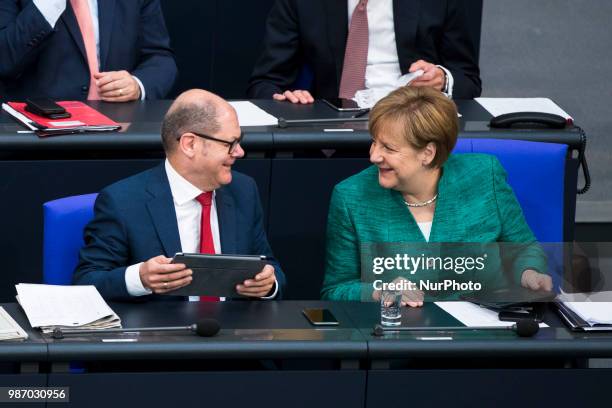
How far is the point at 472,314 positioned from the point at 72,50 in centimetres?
220

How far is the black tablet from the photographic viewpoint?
11.1 feet

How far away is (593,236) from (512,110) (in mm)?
1372

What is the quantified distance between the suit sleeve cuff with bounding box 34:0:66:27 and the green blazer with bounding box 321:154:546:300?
4.85 ft

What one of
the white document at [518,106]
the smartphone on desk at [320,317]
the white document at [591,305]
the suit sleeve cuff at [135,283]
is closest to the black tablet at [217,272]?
the suit sleeve cuff at [135,283]

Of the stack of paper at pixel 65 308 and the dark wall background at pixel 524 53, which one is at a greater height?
the dark wall background at pixel 524 53

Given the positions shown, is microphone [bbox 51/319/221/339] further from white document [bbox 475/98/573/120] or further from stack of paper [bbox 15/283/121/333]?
white document [bbox 475/98/573/120]

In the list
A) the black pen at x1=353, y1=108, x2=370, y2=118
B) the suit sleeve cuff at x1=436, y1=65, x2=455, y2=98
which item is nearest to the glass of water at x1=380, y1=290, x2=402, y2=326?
the black pen at x1=353, y1=108, x2=370, y2=118

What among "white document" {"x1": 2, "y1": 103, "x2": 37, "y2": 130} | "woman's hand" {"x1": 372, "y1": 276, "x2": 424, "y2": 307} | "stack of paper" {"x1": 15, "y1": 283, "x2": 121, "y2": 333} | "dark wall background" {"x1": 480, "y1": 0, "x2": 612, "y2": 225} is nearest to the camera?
"stack of paper" {"x1": 15, "y1": 283, "x2": 121, "y2": 333}

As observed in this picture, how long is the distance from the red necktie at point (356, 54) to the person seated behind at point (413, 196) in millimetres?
1275

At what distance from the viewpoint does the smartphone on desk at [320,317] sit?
3.31 meters

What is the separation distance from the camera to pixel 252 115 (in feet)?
15.4

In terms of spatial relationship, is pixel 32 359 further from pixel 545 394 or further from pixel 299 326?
pixel 545 394

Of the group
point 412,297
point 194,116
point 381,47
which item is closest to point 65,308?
point 194,116

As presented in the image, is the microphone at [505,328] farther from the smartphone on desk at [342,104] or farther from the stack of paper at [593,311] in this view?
the smartphone on desk at [342,104]
